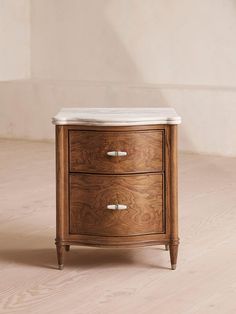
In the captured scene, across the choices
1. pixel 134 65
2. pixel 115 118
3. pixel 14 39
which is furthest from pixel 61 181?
pixel 14 39

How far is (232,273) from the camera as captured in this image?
3.15 metres

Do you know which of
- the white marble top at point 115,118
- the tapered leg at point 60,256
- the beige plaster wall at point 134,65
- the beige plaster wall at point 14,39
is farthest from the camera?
the beige plaster wall at point 14,39

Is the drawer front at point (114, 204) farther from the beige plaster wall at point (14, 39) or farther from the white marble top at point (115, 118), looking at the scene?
the beige plaster wall at point (14, 39)

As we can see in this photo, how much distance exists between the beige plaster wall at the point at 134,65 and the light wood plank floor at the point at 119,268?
167 centimetres

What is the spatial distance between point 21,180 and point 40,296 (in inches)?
96.2

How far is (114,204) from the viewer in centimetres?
312

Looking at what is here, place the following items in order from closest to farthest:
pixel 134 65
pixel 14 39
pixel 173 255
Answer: pixel 173 255 → pixel 134 65 → pixel 14 39

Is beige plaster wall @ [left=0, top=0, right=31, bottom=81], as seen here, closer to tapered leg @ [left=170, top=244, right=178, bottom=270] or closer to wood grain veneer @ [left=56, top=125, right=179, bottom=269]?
wood grain veneer @ [left=56, top=125, right=179, bottom=269]

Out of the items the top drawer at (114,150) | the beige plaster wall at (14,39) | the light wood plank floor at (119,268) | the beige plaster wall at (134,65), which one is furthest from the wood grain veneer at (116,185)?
the beige plaster wall at (14,39)

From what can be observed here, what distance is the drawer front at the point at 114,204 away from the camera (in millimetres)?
3119

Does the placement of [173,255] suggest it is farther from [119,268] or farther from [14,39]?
[14,39]

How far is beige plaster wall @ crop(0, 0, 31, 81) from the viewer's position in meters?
7.52

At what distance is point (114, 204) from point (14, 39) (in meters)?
4.76

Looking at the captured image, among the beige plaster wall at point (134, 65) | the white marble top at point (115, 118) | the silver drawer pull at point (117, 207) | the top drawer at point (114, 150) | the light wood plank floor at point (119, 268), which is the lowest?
the light wood plank floor at point (119, 268)
